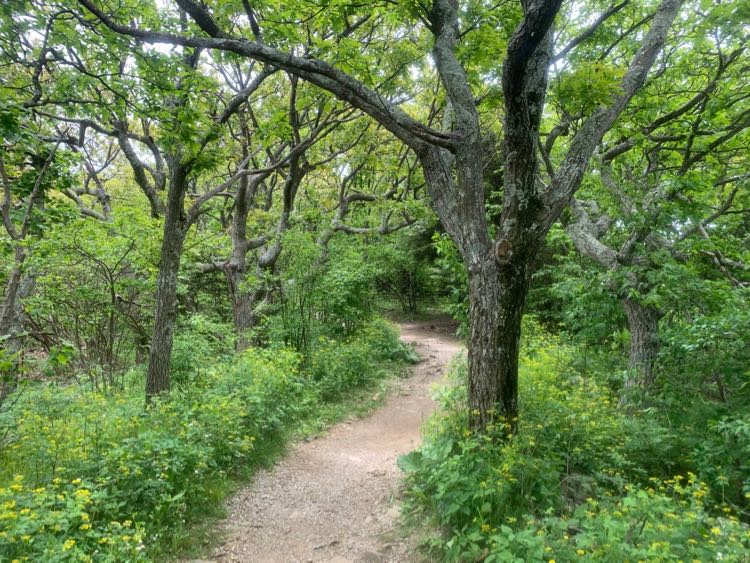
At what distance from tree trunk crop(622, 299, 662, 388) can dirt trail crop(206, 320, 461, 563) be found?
11.8 feet

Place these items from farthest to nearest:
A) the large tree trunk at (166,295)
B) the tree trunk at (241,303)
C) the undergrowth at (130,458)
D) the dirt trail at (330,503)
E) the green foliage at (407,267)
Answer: the green foliage at (407,267)
the tree trunk at (241,303)
the large tree trunk at (166,295)
the dirt trail at (330,503)
the undergrowth at (130,458)

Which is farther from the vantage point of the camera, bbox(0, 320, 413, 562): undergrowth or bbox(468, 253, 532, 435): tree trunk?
bbox(468, 253, 532, 435): tree trunk

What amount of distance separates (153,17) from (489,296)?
5.40 metres

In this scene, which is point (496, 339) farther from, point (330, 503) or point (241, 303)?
point (241, 303)

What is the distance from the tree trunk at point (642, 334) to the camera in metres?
6.14

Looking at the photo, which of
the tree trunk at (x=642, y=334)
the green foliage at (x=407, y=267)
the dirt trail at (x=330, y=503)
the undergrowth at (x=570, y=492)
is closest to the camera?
the undergrowth at (x=570, y=492)

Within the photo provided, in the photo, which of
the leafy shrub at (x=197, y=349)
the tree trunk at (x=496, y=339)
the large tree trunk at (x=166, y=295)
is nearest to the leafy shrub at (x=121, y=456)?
the large tree trunk at (x=166, y=295)

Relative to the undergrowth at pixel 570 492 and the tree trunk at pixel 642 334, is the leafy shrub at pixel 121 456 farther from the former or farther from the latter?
the tree trunk at pixel 642 334

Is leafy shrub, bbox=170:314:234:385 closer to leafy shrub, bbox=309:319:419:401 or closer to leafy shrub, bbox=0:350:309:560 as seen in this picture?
leafy shrub, bbox=0:350:309:560

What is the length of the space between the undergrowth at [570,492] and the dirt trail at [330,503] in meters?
0.53

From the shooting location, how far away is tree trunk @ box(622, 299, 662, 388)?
20.1 feet

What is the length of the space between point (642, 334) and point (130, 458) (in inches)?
271

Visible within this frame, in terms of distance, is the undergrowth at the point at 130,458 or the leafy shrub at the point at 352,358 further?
the leafy shrub at the point at 352,358

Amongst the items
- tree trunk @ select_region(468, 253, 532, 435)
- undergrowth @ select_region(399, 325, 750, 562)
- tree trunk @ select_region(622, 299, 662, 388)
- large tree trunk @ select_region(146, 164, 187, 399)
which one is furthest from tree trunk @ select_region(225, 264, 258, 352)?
tree trunk @ select_region(622, 299, 662, 388)
